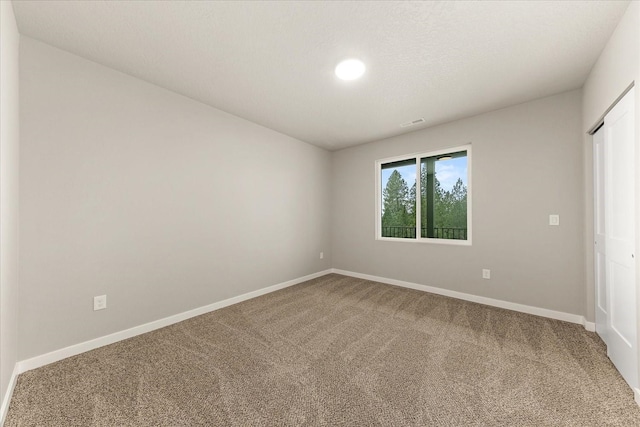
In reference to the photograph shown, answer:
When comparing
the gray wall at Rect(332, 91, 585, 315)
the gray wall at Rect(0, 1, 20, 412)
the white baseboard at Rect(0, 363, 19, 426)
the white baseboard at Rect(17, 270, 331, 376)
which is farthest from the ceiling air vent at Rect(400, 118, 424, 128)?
the white baseboard at Rect(0, 363, 19, 426)

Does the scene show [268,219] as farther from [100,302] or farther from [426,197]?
[426,197]

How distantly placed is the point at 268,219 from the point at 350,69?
234 cm

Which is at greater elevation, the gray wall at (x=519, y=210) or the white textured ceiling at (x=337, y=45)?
the white textured ceiling at (x=337, y=45)

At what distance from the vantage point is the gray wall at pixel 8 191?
140cm

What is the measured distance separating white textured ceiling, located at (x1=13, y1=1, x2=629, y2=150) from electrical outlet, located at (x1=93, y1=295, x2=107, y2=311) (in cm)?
211

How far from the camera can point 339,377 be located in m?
1.74

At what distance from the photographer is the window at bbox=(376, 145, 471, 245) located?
354 centimetres

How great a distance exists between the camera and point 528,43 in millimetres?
1934

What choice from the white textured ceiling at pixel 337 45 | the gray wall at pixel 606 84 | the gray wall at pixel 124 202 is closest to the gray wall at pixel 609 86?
the gray wall at pixel 606 84

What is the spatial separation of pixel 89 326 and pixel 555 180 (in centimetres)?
490

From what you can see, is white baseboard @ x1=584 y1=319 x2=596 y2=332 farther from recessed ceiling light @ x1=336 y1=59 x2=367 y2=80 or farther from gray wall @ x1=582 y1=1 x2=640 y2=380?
recessed ceiling light @ x1=336 y1=59 x2=367 y2=80

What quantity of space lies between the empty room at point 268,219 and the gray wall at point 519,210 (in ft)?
0.07

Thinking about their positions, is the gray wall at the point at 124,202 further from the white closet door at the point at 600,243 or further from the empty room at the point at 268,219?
the white closet door at the point at 600,243

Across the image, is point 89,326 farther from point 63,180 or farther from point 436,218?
point 436,218
